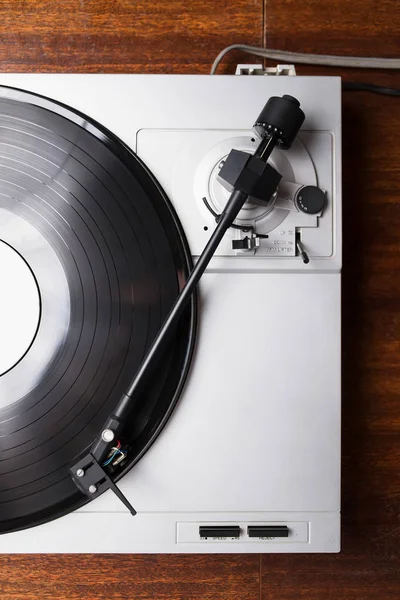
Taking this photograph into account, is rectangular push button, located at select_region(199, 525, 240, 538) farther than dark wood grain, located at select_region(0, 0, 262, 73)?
No

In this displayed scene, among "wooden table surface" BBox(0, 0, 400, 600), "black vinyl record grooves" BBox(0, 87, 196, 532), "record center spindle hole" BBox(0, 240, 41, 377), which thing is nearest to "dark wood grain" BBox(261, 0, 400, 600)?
"wooden table surface" BBox(0, 0, 400, 600)

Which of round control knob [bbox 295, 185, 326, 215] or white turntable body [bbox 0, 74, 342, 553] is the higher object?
round control knob [bbox 295, 185, 326, 215]

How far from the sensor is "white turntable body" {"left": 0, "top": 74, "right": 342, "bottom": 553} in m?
0.65

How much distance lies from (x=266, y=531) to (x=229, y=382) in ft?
0.60

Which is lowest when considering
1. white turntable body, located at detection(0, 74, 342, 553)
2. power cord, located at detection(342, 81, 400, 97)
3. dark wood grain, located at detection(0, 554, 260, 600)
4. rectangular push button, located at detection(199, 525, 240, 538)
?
dark wood grain, located at detection(0, 554, 260, 600)

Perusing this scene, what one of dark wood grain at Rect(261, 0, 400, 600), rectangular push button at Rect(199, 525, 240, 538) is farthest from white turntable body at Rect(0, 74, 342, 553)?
dark wood grain at Rect(261, 0, 400, 600)

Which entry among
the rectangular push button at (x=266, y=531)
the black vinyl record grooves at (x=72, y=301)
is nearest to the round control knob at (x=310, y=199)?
the black vinyl record grooves at (x=72, y=301)

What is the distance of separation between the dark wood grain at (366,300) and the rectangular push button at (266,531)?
0.19 m

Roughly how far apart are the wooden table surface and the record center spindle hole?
0.34 metres

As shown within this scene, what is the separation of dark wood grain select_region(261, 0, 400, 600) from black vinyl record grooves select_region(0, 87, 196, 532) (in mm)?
306

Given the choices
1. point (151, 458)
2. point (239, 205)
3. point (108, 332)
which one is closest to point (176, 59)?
point (239, 205)

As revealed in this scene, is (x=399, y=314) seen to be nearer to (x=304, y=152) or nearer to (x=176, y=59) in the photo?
(x=304, y=152)

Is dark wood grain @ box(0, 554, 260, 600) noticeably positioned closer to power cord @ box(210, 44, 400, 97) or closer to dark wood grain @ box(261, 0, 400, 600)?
dark wood grain @ box(261, 0, 400, 600)

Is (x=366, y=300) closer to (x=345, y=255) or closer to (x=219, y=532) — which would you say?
(x=345, y=255)
